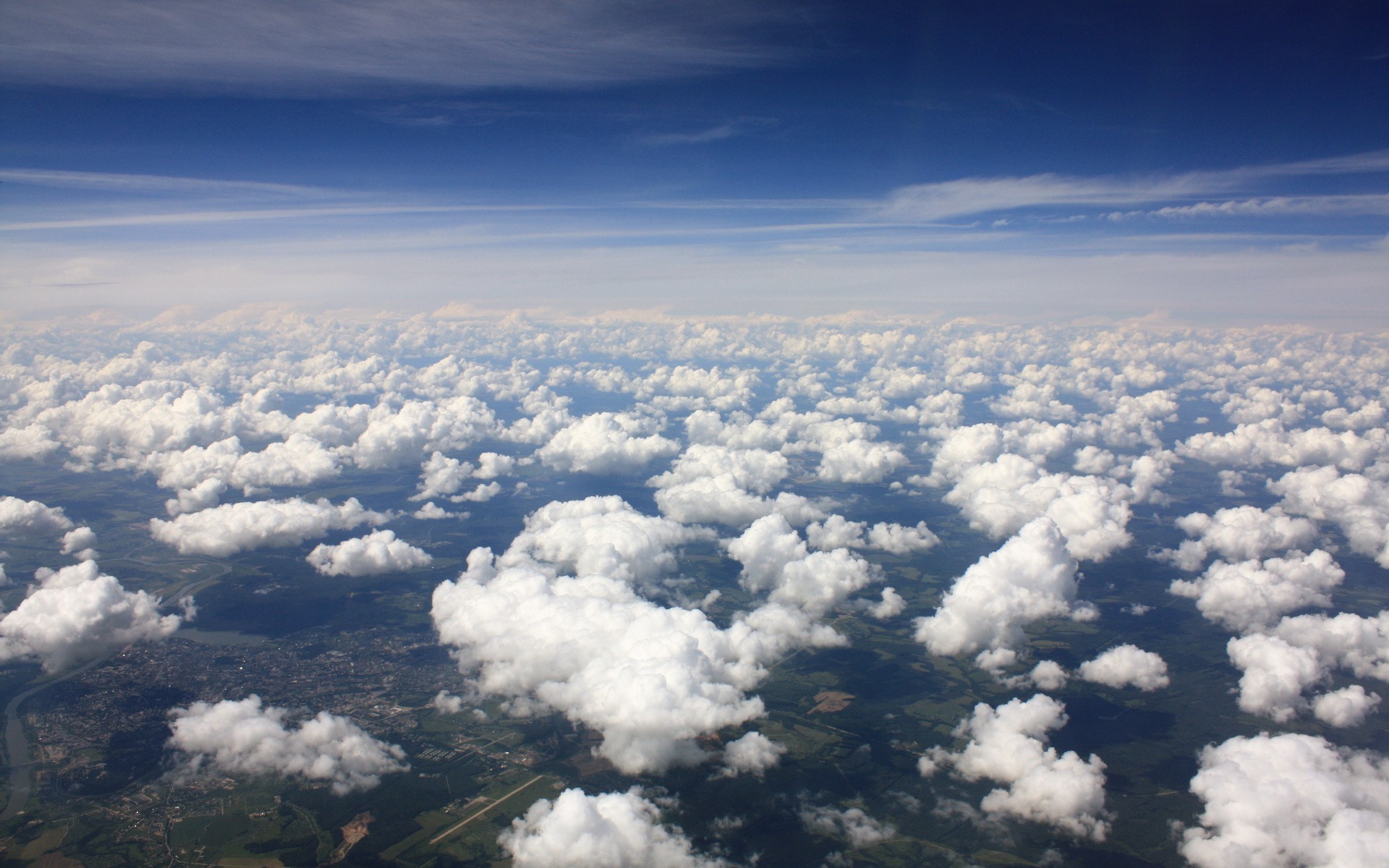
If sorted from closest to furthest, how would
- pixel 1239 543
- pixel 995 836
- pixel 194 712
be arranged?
pixel 995 836, pixel 194 712, pixel 1239 543

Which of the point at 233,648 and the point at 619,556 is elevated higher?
the point at 619,556

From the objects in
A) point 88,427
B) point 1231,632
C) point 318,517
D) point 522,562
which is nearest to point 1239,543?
point 1231,632

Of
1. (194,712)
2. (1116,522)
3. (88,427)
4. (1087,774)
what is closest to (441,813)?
(194,712)

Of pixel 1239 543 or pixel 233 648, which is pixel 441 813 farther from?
pixel 1239 543

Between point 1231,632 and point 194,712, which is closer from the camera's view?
point 194,712

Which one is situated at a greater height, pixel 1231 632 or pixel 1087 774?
pixel 1087 774

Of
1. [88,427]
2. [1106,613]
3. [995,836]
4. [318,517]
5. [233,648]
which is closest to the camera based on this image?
[995,836]

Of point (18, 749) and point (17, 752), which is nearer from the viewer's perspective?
point (17, 752)

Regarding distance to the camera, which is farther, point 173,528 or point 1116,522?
point 1116,522

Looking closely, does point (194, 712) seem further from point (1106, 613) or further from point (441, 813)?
point (1106, 613)
